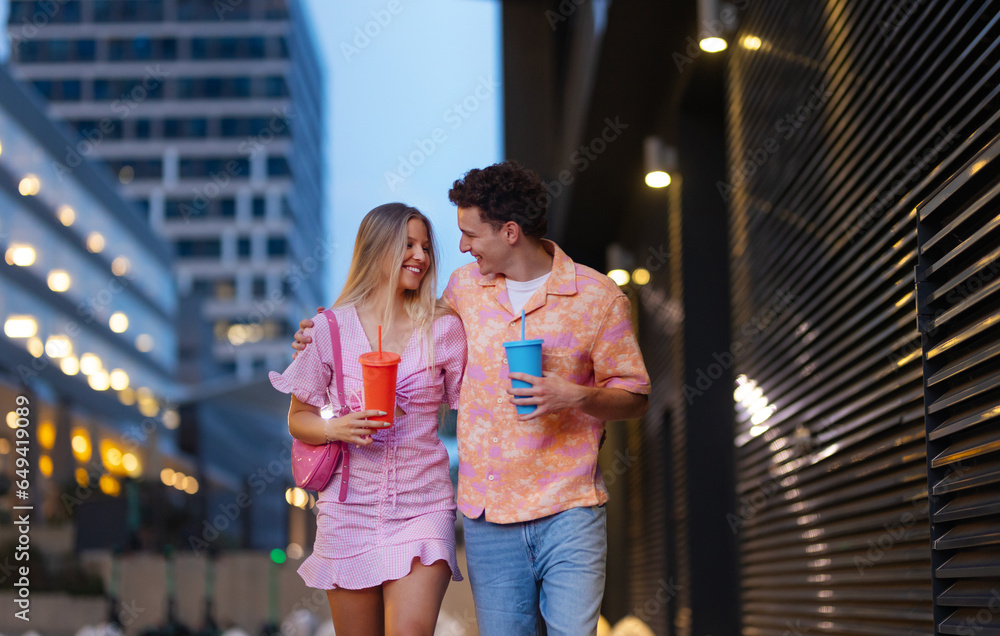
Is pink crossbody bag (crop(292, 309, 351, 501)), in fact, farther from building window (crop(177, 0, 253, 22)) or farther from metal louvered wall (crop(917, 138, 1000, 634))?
building window (crop(177, 0, 253, 22))

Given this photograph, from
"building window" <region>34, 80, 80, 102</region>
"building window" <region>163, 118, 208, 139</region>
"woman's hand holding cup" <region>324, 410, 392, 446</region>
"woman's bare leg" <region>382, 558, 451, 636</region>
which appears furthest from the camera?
"building window" <region>163, 118, 208, 139</region>

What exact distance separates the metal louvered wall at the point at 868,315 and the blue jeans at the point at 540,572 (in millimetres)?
857

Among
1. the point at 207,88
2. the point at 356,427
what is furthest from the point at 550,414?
the point at 207,88

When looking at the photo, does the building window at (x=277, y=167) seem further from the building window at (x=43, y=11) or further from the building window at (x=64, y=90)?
the building window at (x=43, y=11)

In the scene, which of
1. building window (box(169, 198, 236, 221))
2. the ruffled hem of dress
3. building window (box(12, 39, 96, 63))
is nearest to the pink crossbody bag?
the ruffled hem of dress

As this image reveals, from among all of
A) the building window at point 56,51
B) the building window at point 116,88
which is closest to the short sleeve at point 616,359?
the building window at point 116,88

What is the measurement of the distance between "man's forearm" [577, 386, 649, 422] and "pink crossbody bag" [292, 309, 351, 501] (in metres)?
0.72

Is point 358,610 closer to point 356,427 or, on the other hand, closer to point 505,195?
point 356,427

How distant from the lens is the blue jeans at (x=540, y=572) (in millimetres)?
2625

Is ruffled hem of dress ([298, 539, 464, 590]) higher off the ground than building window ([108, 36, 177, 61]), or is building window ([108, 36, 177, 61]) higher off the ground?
building window ([108, 36, 177, 61])

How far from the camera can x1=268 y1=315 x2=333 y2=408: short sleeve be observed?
9.38ft

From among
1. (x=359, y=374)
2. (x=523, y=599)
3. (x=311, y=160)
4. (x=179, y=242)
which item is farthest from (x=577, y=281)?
(x=311, y=160)

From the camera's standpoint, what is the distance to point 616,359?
2820 millimetres

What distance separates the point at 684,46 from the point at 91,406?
40.9 ft
